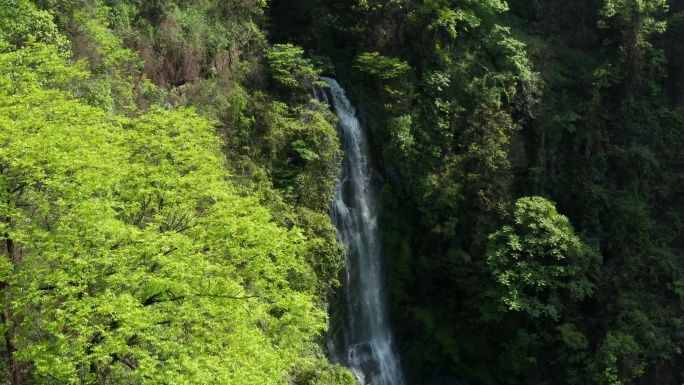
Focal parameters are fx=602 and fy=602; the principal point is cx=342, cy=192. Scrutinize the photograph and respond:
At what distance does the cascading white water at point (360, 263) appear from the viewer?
22.3m

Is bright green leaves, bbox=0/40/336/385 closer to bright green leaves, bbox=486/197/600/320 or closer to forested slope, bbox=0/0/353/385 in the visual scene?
forested slope, bbox=0/0/353/385

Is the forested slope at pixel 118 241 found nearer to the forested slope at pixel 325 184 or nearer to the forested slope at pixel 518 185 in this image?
the forested slope at pixel 325 184

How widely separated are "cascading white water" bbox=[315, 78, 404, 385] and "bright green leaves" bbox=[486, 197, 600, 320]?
14.5ft

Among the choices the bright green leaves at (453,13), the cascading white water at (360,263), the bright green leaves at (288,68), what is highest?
the bright green leaves at (453,13)

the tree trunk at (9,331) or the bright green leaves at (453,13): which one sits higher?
the bright green leaves at (453,13)

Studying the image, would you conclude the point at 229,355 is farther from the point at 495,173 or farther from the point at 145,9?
the point at 495,173

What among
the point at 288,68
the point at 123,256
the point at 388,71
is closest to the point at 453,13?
the point at 388,71

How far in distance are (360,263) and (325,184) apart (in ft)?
12.3

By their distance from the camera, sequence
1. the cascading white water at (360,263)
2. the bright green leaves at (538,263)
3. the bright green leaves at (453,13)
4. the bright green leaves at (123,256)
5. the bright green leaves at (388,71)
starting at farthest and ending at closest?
1. the bright green leaves at (453,13)
2. the bright green leaves at (388,71)
3. the cascading white water at (360,263)
4. the bright green leaves at (538,263)
5. the bright green leaves at (123,256)

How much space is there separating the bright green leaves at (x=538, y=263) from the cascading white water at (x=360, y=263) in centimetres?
443

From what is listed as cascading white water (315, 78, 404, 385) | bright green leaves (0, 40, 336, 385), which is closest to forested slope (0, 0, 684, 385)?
bright green leaves (0, 40, 336, 385)

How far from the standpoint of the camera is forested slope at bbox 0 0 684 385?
10477mm

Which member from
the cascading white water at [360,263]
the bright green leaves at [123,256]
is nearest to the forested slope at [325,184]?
the bright green leaves at [123,256]

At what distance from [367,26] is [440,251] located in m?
10.1
